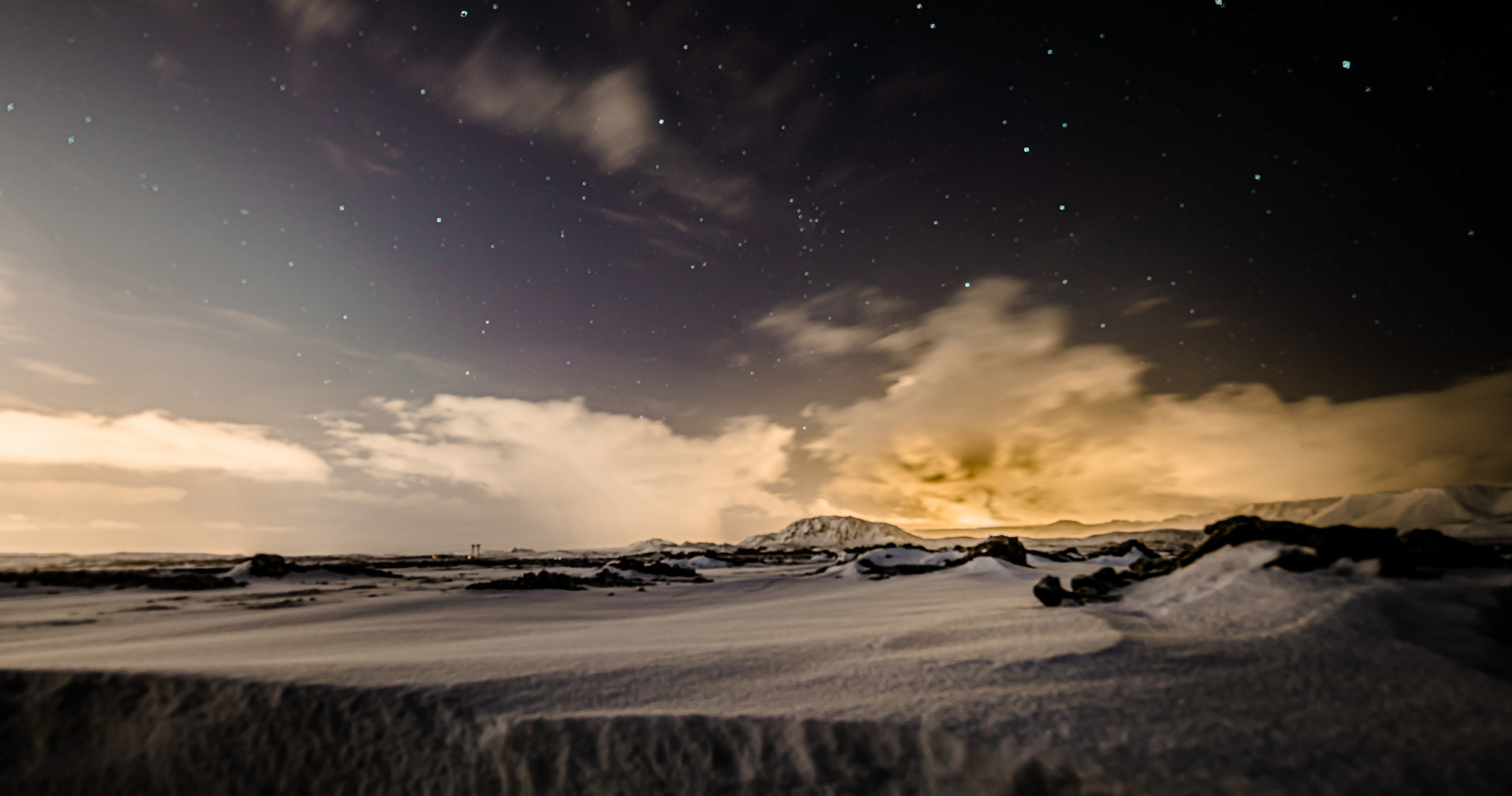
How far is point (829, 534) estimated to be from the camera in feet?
467

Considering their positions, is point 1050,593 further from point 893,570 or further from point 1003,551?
point 893,570

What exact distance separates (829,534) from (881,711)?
145389mm

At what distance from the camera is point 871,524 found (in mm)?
149000

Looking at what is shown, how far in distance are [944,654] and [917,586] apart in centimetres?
487

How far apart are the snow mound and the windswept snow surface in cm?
13059

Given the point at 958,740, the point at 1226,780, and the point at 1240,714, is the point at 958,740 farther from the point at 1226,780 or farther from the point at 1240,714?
the point at 1240,714

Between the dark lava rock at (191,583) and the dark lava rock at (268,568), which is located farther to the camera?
the dark lava rock at (268,568)

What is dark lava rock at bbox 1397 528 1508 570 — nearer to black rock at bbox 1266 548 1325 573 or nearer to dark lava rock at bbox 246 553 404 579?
black rock at bbox 1266 548 1325 573

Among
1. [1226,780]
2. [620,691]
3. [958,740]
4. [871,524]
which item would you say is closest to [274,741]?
[620,691]

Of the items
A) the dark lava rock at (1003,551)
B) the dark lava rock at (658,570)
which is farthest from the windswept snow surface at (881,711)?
the dark lava rock at (658,570)

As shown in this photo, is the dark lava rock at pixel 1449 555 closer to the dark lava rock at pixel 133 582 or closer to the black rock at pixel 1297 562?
the black rock at pixel 1297 562

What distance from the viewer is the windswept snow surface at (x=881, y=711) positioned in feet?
4.72

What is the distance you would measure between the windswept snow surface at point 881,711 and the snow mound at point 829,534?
13059 centimetres

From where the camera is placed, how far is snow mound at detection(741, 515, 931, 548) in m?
135
